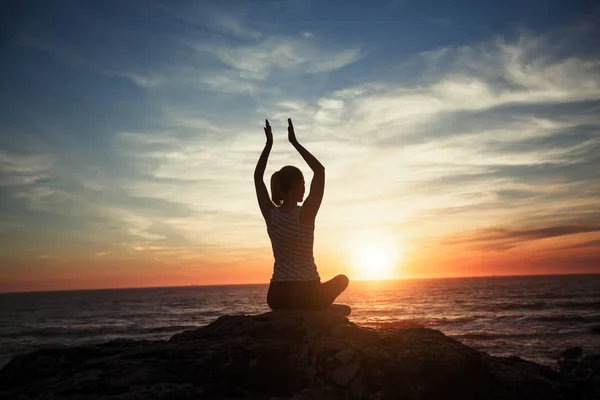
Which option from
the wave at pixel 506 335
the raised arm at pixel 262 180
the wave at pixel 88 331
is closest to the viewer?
the raised arm at pixel 262 180

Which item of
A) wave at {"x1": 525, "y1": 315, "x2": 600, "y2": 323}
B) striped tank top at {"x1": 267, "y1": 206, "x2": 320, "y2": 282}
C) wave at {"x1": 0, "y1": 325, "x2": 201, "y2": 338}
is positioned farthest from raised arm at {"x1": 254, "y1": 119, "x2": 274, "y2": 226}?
wave at {"x1": 525, "y1": 315, "x2": 600, "y2": 323}

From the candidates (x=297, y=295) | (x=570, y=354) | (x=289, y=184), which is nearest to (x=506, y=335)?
(x=570, y=354)

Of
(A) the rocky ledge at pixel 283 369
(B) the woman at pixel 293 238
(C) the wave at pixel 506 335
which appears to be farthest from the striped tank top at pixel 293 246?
(C) the wave at pixel 506 335

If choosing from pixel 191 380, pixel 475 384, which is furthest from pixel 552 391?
pixel 191 380

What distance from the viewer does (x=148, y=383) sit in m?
3.55

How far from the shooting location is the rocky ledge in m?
3.53

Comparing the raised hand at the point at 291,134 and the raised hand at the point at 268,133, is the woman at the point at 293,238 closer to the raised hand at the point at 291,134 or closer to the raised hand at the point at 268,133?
the raised hand at the point at 291,134

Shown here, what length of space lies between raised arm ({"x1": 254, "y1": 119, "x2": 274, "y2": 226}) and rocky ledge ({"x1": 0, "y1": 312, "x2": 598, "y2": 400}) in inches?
51.6

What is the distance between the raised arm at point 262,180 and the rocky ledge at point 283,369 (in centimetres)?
131

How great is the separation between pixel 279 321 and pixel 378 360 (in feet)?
4.03

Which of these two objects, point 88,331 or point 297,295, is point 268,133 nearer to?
point 297,295

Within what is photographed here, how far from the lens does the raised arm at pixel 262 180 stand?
5.30 meters

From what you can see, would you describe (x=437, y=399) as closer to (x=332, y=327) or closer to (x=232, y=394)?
(x=332, y=327)

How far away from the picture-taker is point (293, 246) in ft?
16.2
